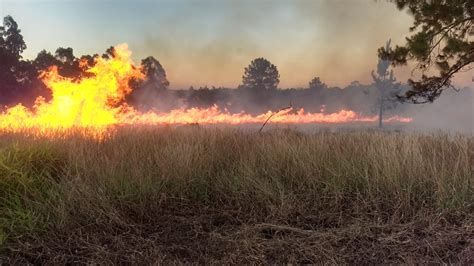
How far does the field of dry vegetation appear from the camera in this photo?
4562mm

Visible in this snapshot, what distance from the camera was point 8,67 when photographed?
33750 millimetres

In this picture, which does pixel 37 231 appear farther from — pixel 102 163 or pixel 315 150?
pixel 315 150

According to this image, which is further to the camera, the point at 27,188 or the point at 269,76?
the point at 269,76

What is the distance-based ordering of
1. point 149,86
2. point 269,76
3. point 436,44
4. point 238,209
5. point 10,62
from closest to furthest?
point 238,209
point 436,44
point 10,62
point 149,86
point 269,76

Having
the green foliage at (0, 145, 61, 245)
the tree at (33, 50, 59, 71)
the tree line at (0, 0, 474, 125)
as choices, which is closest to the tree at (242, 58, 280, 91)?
the tree line at (0, 0, 474, 125)

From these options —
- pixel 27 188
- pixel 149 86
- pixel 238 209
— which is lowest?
pixel 238 209

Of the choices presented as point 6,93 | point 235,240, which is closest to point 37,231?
point 235,240

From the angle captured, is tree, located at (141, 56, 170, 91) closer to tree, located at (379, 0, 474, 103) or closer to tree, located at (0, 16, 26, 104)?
tree, located at (0, 16, 26, 104)

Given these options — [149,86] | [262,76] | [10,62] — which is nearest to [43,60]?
[10,62]

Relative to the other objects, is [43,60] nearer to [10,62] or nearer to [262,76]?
[10,62]

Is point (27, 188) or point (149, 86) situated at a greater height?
point (149, 86)

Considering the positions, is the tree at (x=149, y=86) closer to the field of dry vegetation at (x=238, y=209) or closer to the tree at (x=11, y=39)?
the tree at (x=11, y=39)

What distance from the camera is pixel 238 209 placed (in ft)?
18.1

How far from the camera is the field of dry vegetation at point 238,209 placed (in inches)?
180
